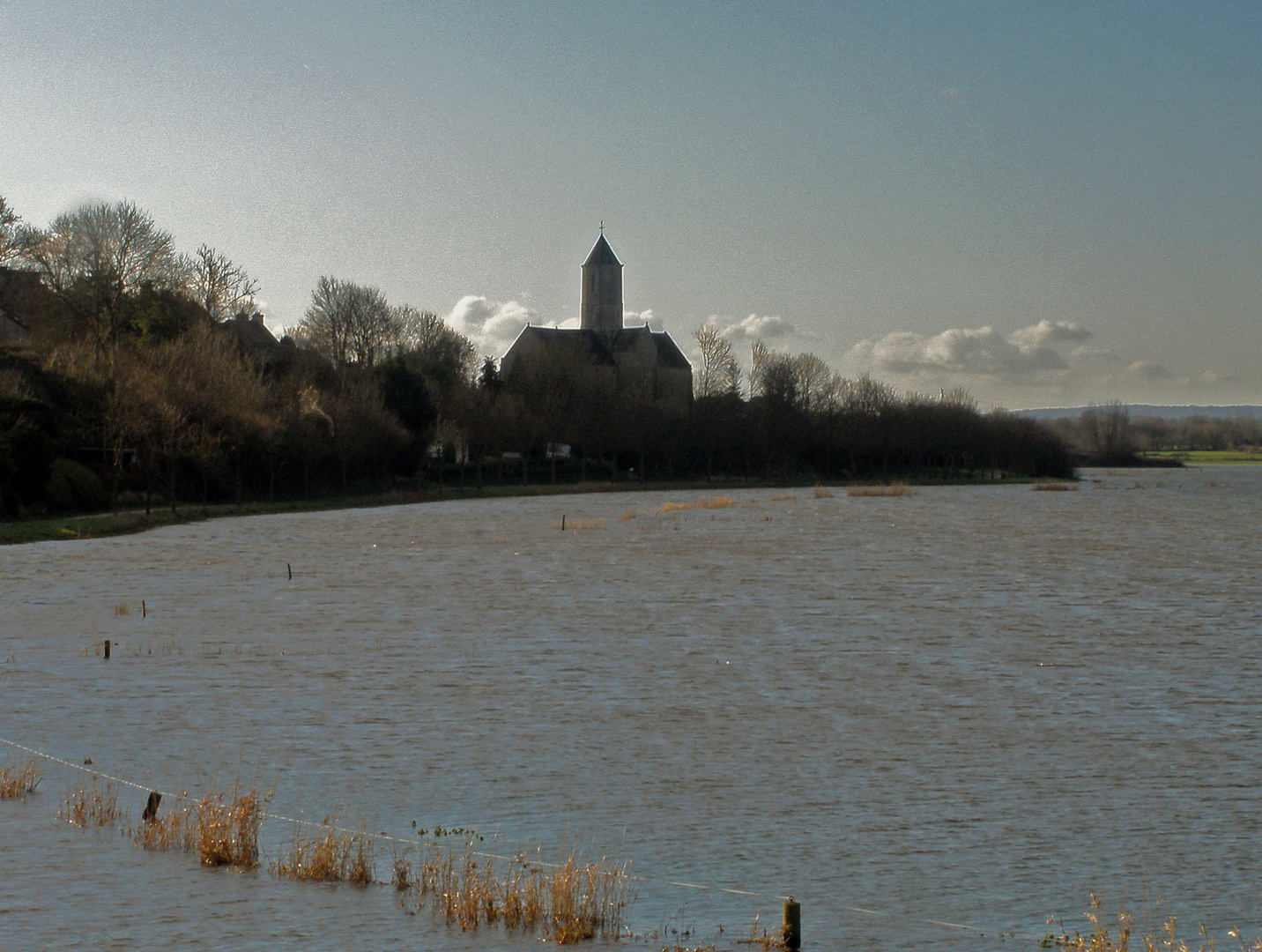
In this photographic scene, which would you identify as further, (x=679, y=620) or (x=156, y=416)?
(x=156, y=416)

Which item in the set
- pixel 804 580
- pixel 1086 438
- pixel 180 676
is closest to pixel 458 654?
pixel 180 676

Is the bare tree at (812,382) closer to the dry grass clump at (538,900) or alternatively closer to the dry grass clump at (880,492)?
the dry grass clump at (880,492)

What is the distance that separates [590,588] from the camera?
30.8 metres

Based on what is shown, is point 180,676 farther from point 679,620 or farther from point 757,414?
point 757,414

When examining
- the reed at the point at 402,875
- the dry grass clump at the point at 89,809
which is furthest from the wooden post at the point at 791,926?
the dry grass clump at the point at 89,809

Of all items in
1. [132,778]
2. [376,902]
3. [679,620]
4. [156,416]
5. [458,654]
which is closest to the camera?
[376,902]

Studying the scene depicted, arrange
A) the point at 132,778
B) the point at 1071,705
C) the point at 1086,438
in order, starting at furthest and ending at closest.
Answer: the point at 1086,438
the point at 1071,705
the point at 132,778

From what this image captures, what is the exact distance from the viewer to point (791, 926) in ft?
26.7

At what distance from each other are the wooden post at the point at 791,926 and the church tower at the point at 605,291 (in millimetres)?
135624

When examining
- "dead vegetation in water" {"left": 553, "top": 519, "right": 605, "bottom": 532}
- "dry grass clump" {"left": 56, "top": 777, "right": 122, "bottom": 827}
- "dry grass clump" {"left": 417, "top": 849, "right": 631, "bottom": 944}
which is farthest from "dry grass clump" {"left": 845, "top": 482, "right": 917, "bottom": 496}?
"dry grass clump" {"left": 417, "top": 849, "right": 631, "bottom": 944}

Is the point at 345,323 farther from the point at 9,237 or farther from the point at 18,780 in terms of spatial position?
the point at 18,780

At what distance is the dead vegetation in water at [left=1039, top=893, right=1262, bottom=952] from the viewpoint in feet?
26.3

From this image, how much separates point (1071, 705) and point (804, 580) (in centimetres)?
1555

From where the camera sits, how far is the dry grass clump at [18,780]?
11.7m
